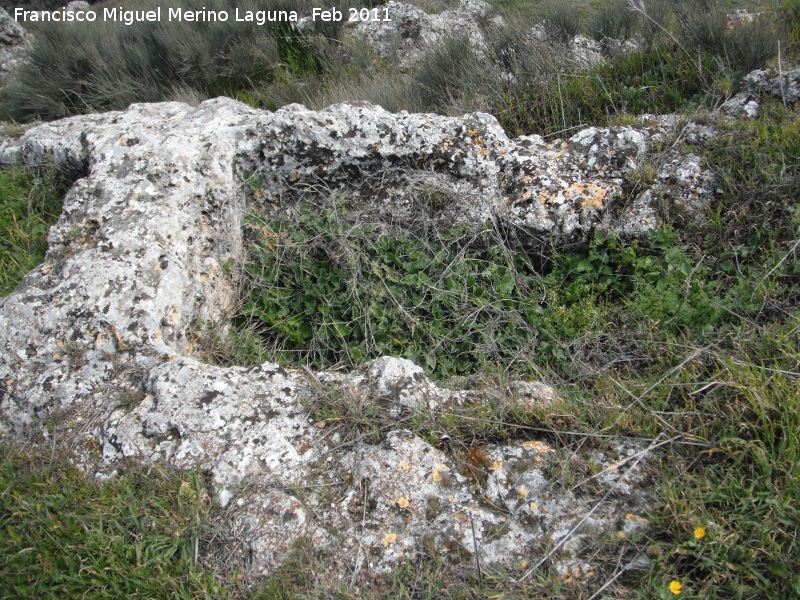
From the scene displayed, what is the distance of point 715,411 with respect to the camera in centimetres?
205

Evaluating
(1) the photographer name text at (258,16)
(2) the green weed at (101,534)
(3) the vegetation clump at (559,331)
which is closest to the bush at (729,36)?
(3) the vegetation clump at (559,331)

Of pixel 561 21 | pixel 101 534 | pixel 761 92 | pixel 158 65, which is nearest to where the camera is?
pixel 101 534

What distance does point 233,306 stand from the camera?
3111mm

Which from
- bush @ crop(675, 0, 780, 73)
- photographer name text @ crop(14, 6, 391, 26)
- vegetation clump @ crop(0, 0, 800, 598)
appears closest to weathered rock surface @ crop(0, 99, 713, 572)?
vegetation clump @ crop(0, 0, 800, 598)

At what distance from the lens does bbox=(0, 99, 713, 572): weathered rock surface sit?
6.36ft

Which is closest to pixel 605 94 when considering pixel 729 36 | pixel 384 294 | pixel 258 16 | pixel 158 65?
pixel 729 36

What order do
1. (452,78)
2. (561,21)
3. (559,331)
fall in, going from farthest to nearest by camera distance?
(561,21) < (452,78) < (559,331)

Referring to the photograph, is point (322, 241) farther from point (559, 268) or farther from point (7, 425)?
point (7, 425)

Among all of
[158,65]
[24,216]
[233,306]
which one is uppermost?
[158,65]

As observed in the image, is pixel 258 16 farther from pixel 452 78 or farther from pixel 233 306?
pixel 233 306

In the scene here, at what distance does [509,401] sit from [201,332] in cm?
163

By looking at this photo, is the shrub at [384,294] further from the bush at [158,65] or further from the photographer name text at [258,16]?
the photographer name text at [258,16]

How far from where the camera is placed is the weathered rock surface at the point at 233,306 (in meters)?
1.94

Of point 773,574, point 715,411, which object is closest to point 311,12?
point 715,411
